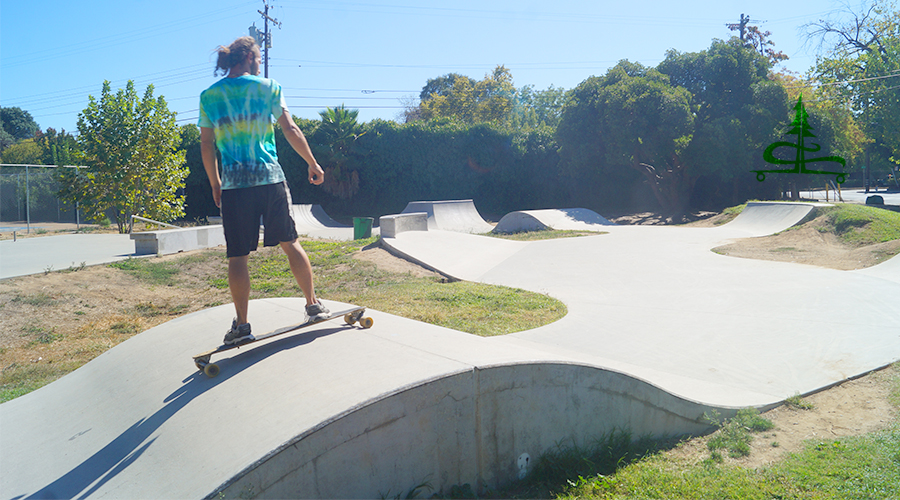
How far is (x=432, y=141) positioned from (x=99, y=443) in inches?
1034

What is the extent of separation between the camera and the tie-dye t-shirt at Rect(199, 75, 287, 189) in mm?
3072

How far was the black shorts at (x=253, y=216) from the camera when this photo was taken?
10.1ft

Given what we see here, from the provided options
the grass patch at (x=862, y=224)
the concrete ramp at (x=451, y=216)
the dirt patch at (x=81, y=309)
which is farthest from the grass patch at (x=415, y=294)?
the grass patch at (x=862, y=224)

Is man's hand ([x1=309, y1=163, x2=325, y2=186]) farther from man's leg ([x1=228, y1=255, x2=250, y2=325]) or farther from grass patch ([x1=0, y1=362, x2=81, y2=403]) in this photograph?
grass patch ([x1=0, y1=362, x2=81, y2=403])

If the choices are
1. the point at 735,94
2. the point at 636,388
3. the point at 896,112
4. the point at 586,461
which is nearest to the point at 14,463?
the point at 586,461

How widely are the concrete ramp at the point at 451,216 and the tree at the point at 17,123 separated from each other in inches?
2297

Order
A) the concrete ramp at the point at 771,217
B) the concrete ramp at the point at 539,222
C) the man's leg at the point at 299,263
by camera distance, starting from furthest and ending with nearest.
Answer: the concrete ramp at the point at 539,222
the concrete ramp at the point at 771,217
the man's leg at the point at 299,263

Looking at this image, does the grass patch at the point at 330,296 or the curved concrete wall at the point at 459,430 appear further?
the grass patch at the point at 330,296

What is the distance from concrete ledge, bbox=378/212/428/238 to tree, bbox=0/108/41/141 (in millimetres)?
61672

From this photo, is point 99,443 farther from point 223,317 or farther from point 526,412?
point 526,412

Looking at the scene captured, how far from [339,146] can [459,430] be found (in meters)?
24.9

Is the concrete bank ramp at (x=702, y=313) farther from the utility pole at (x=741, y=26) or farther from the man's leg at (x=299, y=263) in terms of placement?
the utility pole at (x=741, y=26)

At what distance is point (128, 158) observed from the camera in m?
14.4

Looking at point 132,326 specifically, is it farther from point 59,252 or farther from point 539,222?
point 539,222
